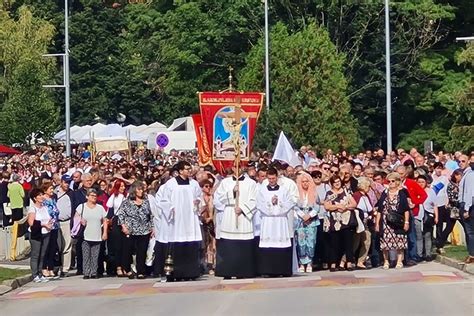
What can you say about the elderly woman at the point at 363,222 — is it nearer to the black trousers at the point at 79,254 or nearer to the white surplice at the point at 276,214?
the white surplice at the point at 276,214

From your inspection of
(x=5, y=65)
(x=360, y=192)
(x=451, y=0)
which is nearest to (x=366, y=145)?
(x=451, y=0)

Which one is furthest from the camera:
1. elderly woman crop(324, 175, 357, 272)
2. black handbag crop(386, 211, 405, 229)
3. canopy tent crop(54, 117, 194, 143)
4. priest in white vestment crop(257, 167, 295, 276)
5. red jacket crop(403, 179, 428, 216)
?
canopy tent crop(54, 117, 194, 143)

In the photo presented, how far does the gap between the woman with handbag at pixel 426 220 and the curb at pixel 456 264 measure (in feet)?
1.14

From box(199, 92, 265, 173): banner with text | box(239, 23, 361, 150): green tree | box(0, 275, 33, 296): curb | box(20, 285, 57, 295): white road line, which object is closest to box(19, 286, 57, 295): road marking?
box(20, 285, 57, 295): white road line

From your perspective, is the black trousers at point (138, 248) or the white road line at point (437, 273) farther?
the black trousers at point (138, 248)

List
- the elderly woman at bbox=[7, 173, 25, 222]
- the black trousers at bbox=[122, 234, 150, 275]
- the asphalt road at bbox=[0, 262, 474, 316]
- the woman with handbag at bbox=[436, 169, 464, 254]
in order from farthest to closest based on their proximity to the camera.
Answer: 1. the elderly woman at bbox=[7, 173, 25, 222]
2. the woman with handbag at bbox=[436, 169, 464, 254]
3. the black trousers at bbox=[122, 234, 150, 275]
4. the asphalt road at bbox=[0, 262, 474, 316]

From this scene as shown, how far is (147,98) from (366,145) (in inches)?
902

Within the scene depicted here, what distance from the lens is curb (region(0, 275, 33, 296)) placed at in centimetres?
2109

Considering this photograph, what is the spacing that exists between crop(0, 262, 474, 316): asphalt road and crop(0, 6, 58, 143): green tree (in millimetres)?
35071

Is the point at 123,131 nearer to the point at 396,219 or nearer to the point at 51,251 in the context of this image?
the point at 51,251

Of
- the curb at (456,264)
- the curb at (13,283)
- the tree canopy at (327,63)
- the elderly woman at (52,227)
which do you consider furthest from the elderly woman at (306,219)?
the tree canopy at (327,63)

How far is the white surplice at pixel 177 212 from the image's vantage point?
21.8m

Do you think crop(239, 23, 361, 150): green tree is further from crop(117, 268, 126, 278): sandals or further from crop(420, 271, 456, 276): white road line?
crop(420, 271, 456, 276): white road line

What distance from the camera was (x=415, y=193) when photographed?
23.4 metres
